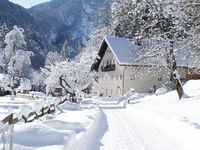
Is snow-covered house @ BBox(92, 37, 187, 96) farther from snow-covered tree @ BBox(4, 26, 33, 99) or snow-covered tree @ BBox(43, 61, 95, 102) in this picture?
snow-covered tree @ BBox(4, 26, 33, 99)

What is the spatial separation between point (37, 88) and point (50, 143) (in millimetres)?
89987

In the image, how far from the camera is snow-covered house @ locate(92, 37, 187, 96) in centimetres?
6862

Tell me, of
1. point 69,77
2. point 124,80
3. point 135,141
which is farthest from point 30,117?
point 124,80

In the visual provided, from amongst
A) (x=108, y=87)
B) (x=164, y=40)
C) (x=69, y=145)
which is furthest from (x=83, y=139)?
(x=108, y=87)

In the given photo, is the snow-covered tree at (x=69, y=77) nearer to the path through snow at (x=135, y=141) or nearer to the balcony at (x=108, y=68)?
the balcony at (x=108, y=68)

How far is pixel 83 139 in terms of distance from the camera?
14.8m

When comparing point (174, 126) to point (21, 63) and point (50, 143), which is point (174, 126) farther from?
point (21, 63)

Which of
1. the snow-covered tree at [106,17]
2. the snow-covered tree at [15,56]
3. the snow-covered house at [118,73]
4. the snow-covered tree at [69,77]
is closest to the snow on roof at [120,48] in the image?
the snow-covered house at [118,73]

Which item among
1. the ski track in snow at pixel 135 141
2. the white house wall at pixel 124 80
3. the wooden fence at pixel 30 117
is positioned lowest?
the ski track in snow at pixel 135 141

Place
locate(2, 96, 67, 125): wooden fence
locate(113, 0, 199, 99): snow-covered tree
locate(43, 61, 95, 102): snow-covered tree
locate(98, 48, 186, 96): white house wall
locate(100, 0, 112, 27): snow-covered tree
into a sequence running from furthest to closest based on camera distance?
1. locate(100, 0, 112, 27): snow-covered tree
2. locate(98, 48, 186, 96): white house wall
3. locate(43, 61, 95, 102): snow-covered tree
4. locate(113, 0, 199, 99): snow-covered tree
5. locate(2, 96, 67, 125): wooden fence

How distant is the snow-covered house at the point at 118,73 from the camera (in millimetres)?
68625

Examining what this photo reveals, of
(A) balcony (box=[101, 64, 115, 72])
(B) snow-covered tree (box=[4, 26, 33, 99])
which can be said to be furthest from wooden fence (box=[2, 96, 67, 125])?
(A) balcony (box=[101, 64, 115, 72])

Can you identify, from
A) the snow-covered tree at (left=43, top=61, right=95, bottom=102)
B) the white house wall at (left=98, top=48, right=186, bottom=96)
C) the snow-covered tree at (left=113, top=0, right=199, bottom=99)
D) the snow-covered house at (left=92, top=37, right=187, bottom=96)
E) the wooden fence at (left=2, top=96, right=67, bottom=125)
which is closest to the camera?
the wooden fence at (left=2, top=96, right=67, bottom=125)

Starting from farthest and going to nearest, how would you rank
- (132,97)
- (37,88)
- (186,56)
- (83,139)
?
1. (37,88)
2. (132,97)
3. (186,56)
4. (83,139)
